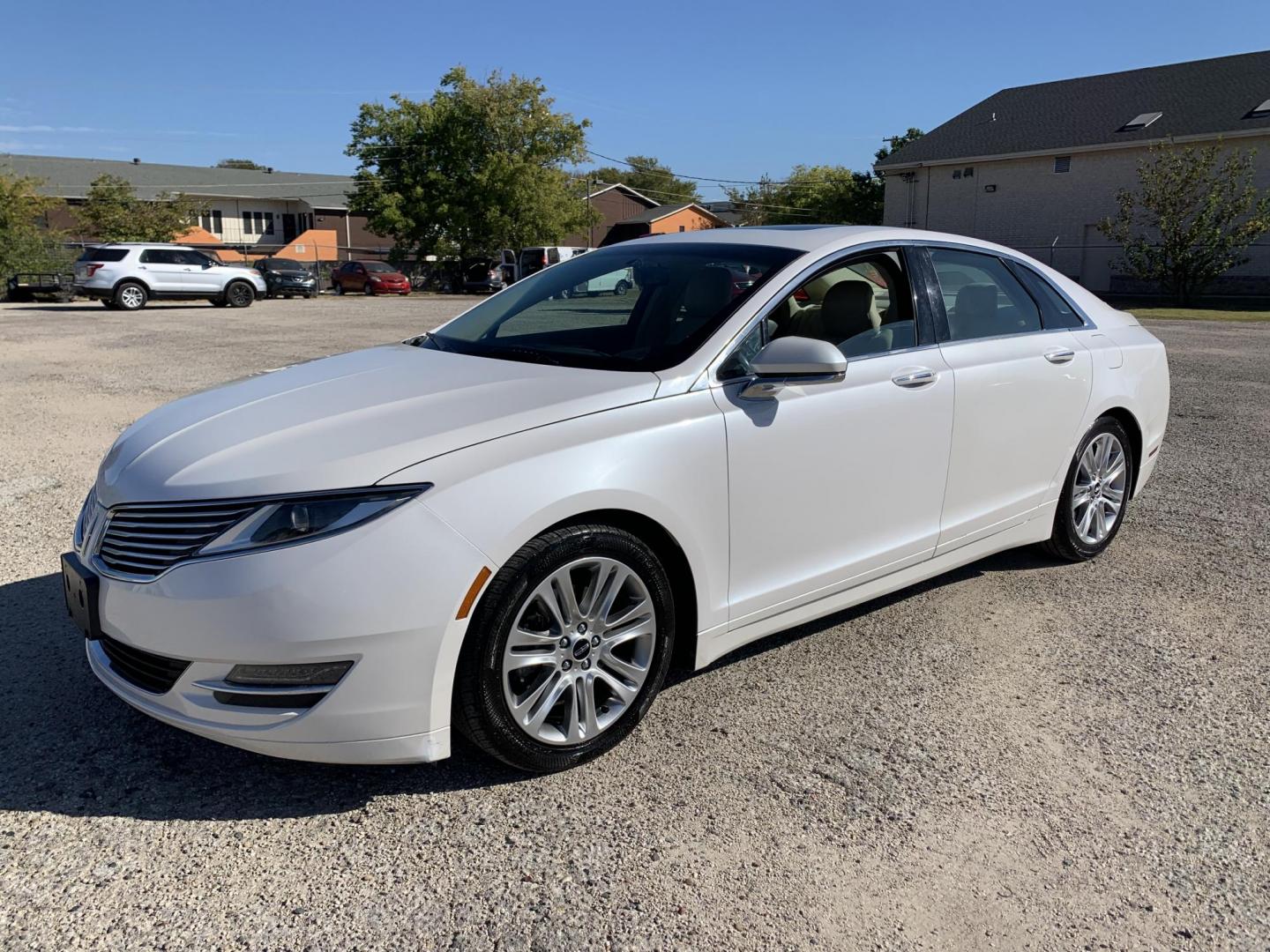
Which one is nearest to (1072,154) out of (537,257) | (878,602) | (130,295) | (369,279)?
(537,257)

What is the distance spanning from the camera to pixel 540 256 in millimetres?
38125

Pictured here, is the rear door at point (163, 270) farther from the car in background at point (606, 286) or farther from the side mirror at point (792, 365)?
the side mirror at point (792, 365)

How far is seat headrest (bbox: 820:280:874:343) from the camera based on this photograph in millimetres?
3889

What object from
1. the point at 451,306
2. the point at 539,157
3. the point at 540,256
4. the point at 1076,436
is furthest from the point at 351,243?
the point at 1076,436

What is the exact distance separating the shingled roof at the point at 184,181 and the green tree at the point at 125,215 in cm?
896

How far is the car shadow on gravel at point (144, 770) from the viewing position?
2840 millimetres

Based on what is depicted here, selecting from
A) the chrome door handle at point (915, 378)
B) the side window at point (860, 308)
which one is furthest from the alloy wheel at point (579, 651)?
the chrome door handle at point (915, 378)

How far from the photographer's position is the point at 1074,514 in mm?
4836

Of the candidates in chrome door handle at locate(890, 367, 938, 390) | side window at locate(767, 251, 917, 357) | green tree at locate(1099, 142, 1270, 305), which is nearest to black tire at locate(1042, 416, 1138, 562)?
chrome door handle at locate(890, 367, 938, 390)

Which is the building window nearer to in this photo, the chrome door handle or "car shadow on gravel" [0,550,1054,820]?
"car shadow on gravel" [0,550,1054,820]

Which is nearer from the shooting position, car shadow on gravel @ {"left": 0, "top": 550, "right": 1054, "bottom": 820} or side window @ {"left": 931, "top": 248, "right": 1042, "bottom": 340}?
car shadow on gravel @ {"left": 0, "top": 550, "right": 1054, "bottom": 820}

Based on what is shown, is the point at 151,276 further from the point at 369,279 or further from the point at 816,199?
the point at 816,199

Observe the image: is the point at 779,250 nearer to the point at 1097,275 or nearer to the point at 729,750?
the point at 729,750

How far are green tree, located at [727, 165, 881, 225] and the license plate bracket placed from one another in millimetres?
52283
